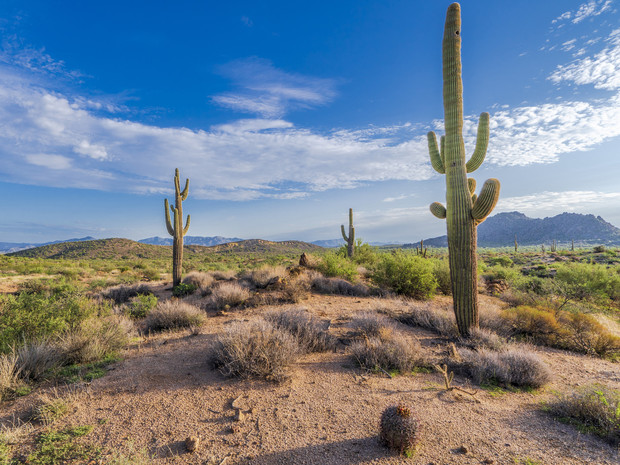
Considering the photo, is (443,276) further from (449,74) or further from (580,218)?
(580,218)

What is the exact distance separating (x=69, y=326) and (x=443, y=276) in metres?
12.9

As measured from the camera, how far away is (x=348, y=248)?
20.3m

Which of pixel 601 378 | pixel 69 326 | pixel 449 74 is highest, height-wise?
pixel 449 74

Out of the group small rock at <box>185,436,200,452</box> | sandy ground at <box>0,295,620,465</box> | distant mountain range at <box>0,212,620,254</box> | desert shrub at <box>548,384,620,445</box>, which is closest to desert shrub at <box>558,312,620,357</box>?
sandy ground at <box>0,295,620,465</box>

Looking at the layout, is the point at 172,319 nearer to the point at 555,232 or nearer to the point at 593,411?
the point at 593,411

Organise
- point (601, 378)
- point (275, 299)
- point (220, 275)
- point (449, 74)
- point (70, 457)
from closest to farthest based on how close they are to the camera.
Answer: point (70, 457) < point (601, 378) < point (449, 74) < point (275, 299) < point (220, 275)

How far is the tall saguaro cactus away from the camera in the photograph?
632 centimetres

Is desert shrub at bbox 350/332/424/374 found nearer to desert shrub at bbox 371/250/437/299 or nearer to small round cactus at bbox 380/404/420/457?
small round cactus at bbox 380/404/420/457

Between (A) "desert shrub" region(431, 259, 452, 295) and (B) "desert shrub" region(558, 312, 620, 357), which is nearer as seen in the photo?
(B) "desert shrub" region(558, 312, 620, 357)

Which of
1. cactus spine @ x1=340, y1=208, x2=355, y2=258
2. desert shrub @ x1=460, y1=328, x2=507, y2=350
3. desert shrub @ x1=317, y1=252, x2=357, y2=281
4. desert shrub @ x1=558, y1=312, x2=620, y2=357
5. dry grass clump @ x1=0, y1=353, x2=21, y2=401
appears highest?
cactus spine @ x1=340, y1=208, x2=355, y2=258

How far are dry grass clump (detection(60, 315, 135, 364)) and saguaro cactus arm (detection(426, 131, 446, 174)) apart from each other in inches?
333

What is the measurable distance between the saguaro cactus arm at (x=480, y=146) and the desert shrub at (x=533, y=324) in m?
4.04

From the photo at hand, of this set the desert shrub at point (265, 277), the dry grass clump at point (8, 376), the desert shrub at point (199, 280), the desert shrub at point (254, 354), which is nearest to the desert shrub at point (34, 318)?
the dry grass clump at point (8, 376)

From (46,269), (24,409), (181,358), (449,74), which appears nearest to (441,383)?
(181,358)
